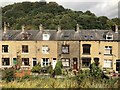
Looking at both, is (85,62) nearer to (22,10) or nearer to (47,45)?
(47,45)

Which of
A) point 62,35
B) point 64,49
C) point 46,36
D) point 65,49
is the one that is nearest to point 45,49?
point 46,36

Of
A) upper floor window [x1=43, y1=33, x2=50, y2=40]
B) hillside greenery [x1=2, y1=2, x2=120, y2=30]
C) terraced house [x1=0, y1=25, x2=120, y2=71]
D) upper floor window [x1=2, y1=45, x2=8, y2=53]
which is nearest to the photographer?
terraced house [x1=0, y1=25, x2=120, y2=71]

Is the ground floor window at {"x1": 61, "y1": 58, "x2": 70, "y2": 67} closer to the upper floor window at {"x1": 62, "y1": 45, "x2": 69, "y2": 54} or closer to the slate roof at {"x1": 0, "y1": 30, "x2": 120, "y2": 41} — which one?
the upper floor window at {"x1": 62, "y1": 45, "x2": 69, "y2": 54}

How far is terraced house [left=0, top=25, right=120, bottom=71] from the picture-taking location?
40.3 m

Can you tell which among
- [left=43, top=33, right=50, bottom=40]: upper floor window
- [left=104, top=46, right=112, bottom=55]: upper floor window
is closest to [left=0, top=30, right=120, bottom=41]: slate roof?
[left=43, top=33, right=50, bottom=40]: upper floor window

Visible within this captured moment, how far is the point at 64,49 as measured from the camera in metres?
40.7

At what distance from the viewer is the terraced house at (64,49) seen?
132ft

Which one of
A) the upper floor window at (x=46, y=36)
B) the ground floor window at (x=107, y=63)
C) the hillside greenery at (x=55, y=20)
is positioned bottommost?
the ground floor window at (x=107, y=63)

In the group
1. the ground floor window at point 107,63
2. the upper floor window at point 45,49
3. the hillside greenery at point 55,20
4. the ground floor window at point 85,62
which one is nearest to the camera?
the ground floor window at point 107,63

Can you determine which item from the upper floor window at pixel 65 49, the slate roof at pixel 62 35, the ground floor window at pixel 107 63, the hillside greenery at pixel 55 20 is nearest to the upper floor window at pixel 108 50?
the ground floor window at pixel 107 63

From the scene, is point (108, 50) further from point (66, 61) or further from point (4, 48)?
point (4, 48)

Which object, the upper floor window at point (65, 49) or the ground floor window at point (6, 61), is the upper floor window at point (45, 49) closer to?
the upper floor window at point (65, 49)

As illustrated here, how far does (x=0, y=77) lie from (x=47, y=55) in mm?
19767

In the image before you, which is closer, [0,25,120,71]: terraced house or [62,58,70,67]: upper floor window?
[0,25,120,71]: terraced house
